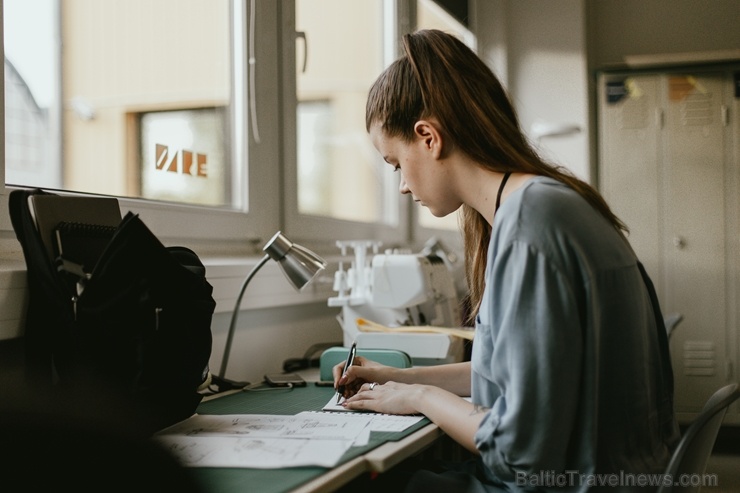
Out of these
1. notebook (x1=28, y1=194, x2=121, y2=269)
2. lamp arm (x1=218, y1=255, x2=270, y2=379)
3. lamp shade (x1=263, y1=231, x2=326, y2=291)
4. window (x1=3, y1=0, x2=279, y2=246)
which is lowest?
lamp arm (x1=218, y1=255, x2=270, y2=379)

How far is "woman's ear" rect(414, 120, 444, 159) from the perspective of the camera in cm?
137

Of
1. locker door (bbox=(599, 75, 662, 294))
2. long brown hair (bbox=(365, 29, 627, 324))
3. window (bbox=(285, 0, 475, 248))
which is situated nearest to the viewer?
long brown hair (bbox=(365, 29, 627, 324))

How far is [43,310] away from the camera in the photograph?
1.26m

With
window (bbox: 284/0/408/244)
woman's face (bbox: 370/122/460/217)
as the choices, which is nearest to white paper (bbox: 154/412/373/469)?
woman's face (bbox: 370/122/460/217)

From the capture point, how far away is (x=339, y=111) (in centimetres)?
321

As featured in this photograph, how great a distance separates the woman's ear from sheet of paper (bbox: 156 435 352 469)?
55cm

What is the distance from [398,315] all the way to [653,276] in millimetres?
2384

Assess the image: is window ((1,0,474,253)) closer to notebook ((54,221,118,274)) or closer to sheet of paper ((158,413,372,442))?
notebook ((54,221,118,274))

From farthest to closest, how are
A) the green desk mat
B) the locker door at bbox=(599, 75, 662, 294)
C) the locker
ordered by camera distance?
the locker door at bbox=(599, 75, 662, 294), the locker, the green desk mat

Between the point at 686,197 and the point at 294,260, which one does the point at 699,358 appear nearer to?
the point at 686,197

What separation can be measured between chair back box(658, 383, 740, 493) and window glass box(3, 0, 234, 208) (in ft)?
4.40

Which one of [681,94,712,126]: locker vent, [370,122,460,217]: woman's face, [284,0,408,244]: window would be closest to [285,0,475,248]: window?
[284,0,408,244]: window

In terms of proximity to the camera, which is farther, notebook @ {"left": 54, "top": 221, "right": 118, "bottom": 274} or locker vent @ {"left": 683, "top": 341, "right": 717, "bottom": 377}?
locker vent @ {"left": 683, "top": 341, "right": 717, "bottom": 377}

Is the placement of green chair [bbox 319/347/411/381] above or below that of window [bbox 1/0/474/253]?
below
